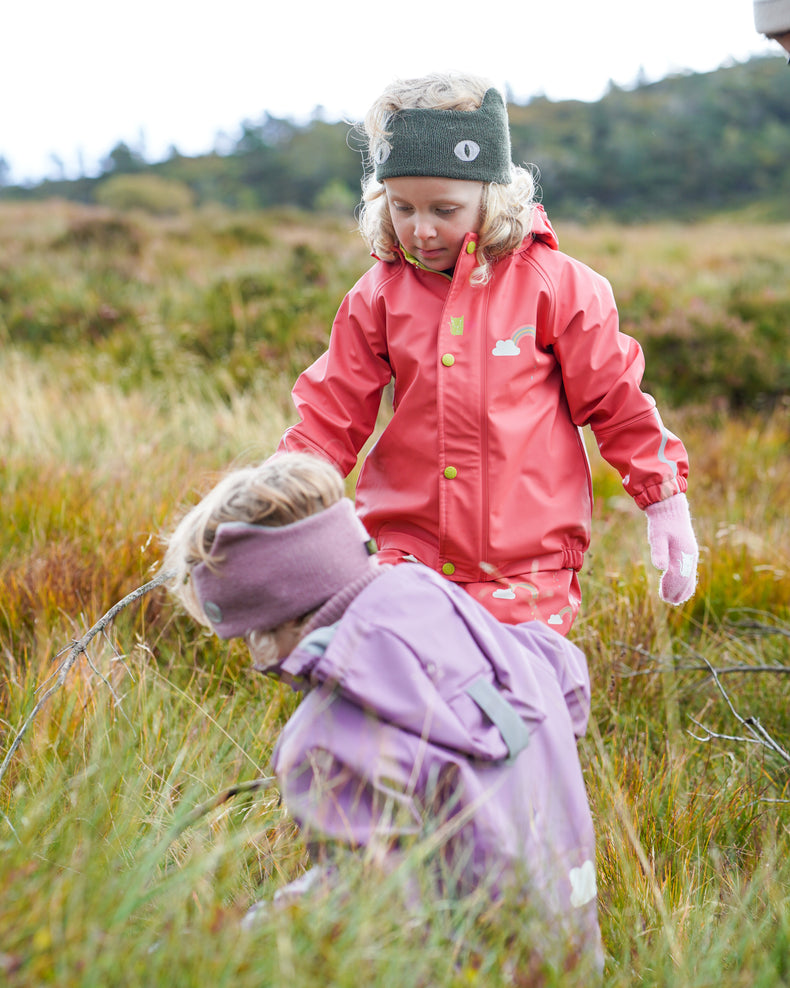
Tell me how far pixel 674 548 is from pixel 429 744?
104cm

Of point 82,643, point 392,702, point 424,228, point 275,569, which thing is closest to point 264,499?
point 275,569

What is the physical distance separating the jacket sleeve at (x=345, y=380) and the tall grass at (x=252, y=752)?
23.1 inches

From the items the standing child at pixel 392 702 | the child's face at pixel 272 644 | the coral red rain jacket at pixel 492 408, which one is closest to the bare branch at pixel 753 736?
the coral red rain jacket at pixel 492 408

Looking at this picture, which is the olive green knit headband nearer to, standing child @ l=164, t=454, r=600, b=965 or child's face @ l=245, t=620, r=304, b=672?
standing child @ l=164, t=454, r=600, b=965

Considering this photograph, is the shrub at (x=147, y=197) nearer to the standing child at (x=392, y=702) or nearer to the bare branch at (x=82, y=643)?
the bare branch at (x=82, y=643)

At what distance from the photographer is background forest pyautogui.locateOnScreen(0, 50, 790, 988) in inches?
47.0

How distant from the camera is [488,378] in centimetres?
218

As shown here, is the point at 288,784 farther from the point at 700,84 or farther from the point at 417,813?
the point at 700,84

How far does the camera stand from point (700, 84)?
1570 inches

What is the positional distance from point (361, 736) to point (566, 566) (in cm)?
111

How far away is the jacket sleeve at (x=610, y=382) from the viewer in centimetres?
221

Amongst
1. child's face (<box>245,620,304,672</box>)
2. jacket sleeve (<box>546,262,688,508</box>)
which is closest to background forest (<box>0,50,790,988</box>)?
child's face (<box>245,620,304,672</box>)

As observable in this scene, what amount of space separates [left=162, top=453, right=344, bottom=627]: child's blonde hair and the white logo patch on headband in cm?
103

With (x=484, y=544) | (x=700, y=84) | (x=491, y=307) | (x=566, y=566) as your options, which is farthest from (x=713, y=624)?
(x=700, y=84)
